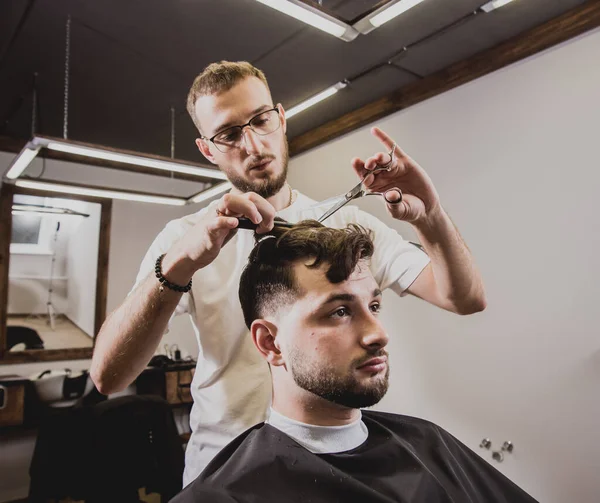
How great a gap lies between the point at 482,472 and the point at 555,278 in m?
1.83

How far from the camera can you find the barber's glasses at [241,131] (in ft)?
4.51

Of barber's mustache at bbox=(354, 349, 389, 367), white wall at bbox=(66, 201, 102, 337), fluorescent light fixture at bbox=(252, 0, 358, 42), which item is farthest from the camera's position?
white wall at bbox=(66, 201, 102, 337)

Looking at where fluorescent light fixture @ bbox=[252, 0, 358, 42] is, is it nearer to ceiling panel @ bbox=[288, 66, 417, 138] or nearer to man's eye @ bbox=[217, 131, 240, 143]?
man's eye @ bbox=[217, 131, 240, 143]

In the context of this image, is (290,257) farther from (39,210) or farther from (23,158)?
(39,210)

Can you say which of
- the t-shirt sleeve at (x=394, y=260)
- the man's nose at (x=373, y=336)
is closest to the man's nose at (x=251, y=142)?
the t-shirt sleeve at (x=394, y=260)

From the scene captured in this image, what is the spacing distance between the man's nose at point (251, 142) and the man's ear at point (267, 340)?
1.59ft

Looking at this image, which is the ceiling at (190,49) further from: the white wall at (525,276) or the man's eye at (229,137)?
the man's eye at (229,137)

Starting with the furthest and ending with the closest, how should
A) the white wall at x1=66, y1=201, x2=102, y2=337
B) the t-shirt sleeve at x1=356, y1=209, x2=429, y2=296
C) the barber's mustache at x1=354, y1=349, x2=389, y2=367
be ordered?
the white wall at x1=66, y1=201, x2=102, y2=337
the t-shirt sleeve at x1=356, y1=209, x2=429, y2=296
the barber's mustache at x1=354, y1=349, x2=389, y2=367

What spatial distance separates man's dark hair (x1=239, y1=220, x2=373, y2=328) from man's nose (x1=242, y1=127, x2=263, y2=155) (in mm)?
244

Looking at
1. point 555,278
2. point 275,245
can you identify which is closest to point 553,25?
point 555,278

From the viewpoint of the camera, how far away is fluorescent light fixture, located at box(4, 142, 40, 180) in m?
2.86

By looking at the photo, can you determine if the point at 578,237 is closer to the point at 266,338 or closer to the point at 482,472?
the point at 482,472

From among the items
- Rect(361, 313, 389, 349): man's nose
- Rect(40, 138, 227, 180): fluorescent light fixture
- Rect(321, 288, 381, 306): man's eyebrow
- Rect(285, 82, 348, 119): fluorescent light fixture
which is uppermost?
Rect(285, 82, 348, 119): fluorescent light fixture

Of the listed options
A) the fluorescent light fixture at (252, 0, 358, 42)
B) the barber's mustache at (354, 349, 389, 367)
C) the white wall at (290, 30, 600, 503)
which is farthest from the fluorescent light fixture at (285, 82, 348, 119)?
the barber's mustache at (354, 349, 389, 367)
